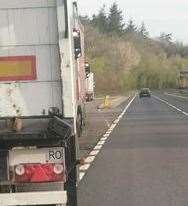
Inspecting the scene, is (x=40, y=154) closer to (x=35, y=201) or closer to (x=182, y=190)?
(x=35, y=201)

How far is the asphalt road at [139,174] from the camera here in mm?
10312

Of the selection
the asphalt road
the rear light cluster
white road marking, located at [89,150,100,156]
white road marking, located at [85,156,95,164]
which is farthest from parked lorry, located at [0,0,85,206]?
white road marking, located at [89,150,100,156]

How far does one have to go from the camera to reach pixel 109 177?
12820mm

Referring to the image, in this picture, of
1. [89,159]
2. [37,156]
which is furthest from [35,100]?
[89,159]

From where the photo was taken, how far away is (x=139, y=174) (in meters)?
13.1

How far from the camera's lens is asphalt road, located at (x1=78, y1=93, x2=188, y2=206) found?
10312 millimetres

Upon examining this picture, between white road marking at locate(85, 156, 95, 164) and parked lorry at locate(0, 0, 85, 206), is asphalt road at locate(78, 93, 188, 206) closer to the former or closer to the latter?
white road marking at locate(85, 156, 95, 164)

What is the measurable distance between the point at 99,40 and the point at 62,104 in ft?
563

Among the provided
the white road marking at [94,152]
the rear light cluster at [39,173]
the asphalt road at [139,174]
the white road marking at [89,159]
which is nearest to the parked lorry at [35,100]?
the rear light cluster at [39,173]

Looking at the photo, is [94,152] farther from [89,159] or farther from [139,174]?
[139,174]

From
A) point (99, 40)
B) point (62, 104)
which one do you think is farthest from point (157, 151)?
point (99, 40)

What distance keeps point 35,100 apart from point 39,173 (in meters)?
0.74

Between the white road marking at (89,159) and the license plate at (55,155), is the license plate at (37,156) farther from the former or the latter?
the white road marking at (89,159)

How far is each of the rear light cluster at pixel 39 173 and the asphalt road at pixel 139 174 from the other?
2858 mm
